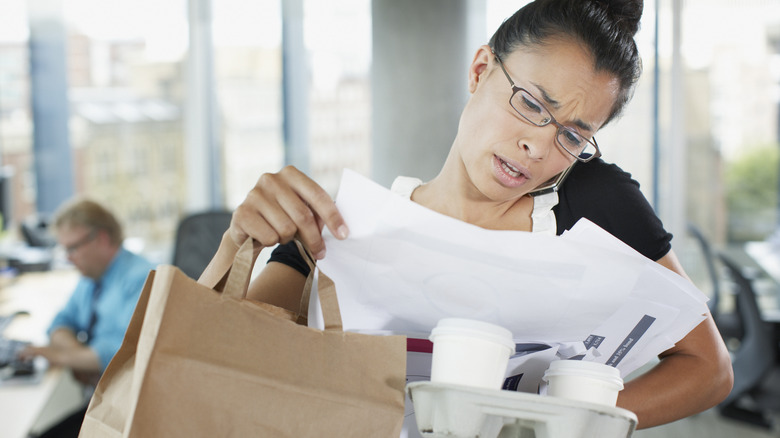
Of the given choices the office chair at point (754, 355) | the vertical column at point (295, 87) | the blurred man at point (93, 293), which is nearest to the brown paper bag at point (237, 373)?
the blurred man at point (93, 293)

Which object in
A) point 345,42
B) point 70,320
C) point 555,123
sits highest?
point 345,42

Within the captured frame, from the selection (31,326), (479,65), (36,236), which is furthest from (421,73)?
(479,65)

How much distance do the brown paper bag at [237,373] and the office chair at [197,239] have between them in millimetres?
1802

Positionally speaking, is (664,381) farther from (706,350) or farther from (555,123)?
(555,123)

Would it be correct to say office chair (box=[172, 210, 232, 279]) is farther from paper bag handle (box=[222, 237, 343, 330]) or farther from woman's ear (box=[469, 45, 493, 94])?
paper bag handle (box=[222, 237, 343, 330])

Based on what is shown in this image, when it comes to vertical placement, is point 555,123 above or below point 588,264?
above

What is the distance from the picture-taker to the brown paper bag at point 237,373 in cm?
64

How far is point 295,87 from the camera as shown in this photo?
5.07m

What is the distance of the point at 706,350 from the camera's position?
92cm

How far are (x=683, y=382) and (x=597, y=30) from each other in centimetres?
45

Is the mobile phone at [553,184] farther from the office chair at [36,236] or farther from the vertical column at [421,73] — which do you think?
the office chair at [36,236]

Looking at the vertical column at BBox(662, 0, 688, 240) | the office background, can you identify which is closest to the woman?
the office background

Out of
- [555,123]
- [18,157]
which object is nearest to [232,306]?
[555,123]

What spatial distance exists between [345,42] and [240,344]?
14.6 feet
